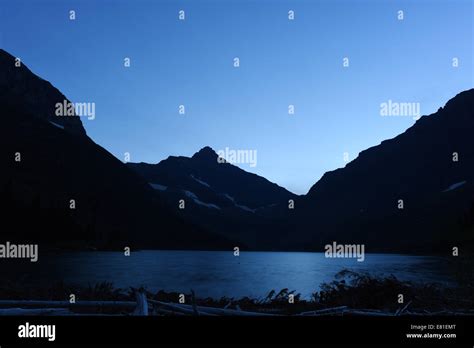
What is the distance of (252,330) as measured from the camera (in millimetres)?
5211

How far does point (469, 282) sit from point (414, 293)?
236 centimetres

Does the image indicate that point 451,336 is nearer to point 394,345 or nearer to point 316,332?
point 394,345

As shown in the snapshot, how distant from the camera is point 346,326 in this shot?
16.9ft

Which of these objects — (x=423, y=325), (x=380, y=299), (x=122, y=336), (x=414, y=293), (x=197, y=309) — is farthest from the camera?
(x=380, y=299)

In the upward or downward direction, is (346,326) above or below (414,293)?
above

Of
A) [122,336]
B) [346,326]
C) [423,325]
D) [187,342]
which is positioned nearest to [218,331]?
[187,342]

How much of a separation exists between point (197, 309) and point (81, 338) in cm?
344

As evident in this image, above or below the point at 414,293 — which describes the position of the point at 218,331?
above

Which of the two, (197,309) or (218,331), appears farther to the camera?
(197,309)

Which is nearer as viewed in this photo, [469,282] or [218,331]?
[218,331]

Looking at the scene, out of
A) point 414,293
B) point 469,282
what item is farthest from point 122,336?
point 469,282

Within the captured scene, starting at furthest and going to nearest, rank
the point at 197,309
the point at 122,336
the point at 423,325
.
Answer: the point at 197,309 → the point at 423,325 → the point at 122,336

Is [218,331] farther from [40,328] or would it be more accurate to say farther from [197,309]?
[197,309]

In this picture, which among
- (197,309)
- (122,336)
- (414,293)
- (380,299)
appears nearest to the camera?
(122,336)
